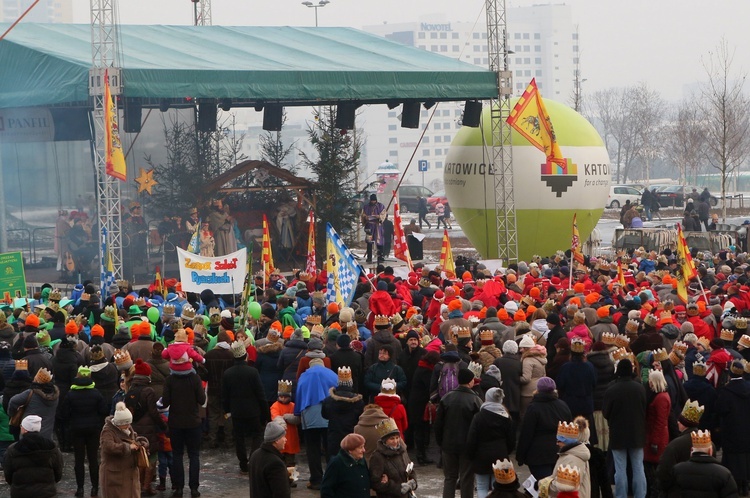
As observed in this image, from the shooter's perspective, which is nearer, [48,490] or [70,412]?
[48,490]

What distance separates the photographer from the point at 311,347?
39.0 ft

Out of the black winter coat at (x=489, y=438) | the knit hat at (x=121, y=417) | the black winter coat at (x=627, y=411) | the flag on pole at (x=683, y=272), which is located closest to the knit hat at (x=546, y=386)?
the black winter coat at (x=489, y=438)

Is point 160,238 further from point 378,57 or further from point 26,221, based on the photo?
point 378,57

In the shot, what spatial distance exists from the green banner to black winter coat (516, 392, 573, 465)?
9746mm

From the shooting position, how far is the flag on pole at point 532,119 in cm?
2389

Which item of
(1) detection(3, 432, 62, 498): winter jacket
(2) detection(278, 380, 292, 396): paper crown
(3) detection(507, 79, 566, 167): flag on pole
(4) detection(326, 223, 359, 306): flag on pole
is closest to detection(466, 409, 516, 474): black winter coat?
(2) detection(278, 380, 292, 396): paper crown

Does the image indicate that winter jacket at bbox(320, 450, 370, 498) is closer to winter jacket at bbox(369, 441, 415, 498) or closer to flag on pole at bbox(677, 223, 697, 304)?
winter jacket at bbox(369, 441, 415, 498)

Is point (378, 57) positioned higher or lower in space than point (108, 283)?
higher

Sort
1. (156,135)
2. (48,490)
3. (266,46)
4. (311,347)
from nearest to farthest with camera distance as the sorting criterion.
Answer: (48,490)
(311,347)
(266,46)
(156,135)

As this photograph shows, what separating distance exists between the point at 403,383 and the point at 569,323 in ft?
8.82

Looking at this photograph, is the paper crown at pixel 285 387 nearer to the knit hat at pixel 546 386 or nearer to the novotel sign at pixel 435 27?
the knit hat at pixel 546 386

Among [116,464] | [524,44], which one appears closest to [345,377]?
[116,464]

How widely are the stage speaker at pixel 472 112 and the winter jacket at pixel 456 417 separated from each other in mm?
16194

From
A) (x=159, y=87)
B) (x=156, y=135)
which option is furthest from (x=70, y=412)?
(x=156, y=135)
